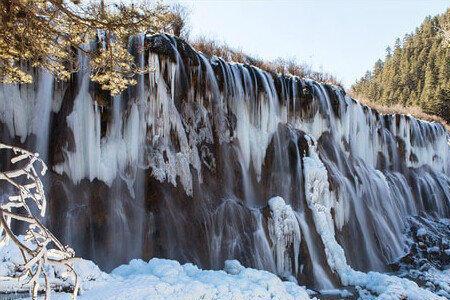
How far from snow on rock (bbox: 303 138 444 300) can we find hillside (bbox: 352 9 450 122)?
126 ft

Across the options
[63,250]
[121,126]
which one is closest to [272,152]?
[121,126]

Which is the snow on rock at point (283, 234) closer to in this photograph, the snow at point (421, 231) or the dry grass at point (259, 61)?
the dry grass at point (259, 61)

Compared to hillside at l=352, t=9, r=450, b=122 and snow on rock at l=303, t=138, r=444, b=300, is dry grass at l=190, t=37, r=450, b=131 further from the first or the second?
hillside at l=352, t=9, r=450, b=122

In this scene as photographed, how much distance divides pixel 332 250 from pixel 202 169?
11.4 feet

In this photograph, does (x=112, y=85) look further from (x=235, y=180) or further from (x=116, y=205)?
(x=235, y=180)

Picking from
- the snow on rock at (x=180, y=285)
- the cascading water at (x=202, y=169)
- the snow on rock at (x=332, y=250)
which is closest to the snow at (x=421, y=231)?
the cascading water at (x=202, y=169)

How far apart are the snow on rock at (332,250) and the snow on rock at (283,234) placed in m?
1.05

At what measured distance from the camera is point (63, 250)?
1486mm

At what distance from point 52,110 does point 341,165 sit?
865 cm

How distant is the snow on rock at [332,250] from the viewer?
8984 mm

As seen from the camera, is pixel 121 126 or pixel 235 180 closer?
pixel 121 126

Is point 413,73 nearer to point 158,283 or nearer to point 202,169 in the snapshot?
point 202,169

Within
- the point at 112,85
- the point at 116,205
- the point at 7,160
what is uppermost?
the point at 112,85

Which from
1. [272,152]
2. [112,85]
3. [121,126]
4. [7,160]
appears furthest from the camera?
[272,152]
